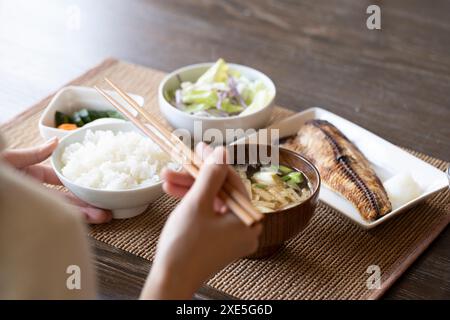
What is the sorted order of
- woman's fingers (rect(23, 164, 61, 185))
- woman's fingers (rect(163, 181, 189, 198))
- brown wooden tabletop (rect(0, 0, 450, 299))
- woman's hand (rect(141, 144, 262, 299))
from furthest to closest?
brown wooden tabletop (rect(0, 0, 450, 299)), woman's fingers (rect(23, 164, 61, 185)), woman's fingers (rect(163, 181, 189, 198)), woman's hand (rect(141, 144, 262, 299))

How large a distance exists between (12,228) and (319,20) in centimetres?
204

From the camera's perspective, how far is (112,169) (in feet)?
5.32

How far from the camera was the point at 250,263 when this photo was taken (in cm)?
151

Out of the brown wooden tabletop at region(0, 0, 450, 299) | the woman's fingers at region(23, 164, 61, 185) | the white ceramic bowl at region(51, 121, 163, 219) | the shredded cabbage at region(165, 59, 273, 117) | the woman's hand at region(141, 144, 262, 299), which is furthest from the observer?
the brown wooden tabletop at region(0, 0, 450, 299)

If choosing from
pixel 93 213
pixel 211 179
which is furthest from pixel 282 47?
pixel 211 179

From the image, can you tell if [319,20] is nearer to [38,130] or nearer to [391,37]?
[391,37]

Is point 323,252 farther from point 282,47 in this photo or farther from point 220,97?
point 282,47

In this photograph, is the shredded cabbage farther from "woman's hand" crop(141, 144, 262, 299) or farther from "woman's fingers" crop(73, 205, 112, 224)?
"woman's hand" crop(141, 144, 262, 299)

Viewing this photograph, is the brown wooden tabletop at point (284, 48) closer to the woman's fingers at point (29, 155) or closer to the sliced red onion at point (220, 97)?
the sliced red onion at point (220, 97)

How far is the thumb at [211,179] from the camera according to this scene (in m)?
1.13

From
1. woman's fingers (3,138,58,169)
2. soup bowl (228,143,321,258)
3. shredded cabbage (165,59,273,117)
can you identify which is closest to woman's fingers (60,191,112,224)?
woman's fingers (3,138,58,169)

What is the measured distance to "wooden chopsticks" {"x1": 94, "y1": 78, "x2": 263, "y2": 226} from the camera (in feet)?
3.70

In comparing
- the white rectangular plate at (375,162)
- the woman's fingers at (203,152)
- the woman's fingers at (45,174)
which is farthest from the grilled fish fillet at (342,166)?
the woman's fingers at (45,174)

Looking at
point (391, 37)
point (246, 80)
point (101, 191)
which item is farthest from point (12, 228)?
point (391, 37)
